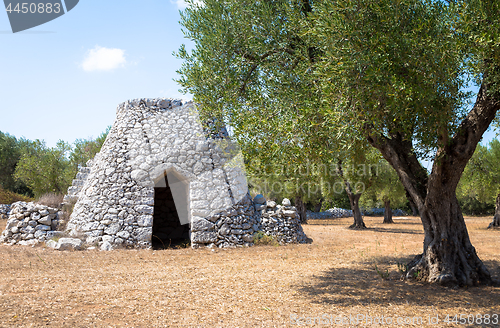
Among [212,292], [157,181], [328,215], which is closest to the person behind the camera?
[212,292]

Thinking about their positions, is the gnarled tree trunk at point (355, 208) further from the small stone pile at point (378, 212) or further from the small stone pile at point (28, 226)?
the small stone pile at point (378, 212)

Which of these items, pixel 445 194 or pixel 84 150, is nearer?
pixel 445 194

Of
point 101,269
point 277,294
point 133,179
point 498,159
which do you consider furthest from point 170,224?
point 498,159

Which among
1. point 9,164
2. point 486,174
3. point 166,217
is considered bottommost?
point 166,217

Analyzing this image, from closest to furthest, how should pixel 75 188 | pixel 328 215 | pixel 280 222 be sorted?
1. pixel 280 222
2. pixel 75 188
3. pixel 328 215

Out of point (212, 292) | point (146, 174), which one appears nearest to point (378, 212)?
point (146, 174)

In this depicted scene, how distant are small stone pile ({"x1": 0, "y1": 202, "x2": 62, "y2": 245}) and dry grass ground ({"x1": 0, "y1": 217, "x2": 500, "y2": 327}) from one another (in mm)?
1655

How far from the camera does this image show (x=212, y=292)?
638 cm

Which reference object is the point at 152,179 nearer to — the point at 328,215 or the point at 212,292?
the point at 212,292

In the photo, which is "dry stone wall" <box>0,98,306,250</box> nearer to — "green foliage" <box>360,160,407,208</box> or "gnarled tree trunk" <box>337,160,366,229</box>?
"gnarled tree trunk" <box>337,160,366,229</box>

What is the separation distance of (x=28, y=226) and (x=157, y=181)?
5.26 metres

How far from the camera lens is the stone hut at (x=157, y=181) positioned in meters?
12.0

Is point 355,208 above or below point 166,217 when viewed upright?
above

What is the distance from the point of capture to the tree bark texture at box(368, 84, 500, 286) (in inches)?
244
